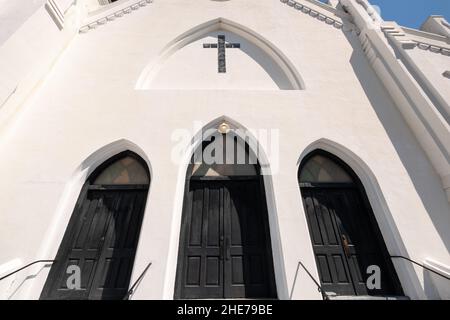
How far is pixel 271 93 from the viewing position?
429cm

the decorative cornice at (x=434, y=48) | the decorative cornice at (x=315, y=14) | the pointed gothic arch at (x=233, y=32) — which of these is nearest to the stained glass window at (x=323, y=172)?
the pointed gothic arch at (x=233, y=32)

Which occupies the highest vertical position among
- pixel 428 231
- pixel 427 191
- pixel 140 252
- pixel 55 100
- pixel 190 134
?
pixel 55 100

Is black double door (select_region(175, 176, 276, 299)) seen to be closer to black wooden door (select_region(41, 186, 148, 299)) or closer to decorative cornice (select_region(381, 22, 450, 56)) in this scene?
black wooden door (select_region(41, 186, 148, 299))

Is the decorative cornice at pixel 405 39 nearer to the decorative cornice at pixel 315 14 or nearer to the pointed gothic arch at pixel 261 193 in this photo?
the decorative cornice at pixel 315 14

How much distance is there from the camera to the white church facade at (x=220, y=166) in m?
2.87

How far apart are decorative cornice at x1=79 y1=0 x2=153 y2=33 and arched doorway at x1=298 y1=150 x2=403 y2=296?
20.6ft

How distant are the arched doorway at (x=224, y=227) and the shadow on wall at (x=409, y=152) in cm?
211

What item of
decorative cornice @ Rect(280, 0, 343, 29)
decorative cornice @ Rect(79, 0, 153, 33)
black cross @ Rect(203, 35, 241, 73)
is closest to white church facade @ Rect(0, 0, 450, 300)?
black cross @ Rect(203, 35, 241, 73)

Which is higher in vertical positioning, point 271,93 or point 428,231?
point 271,93
